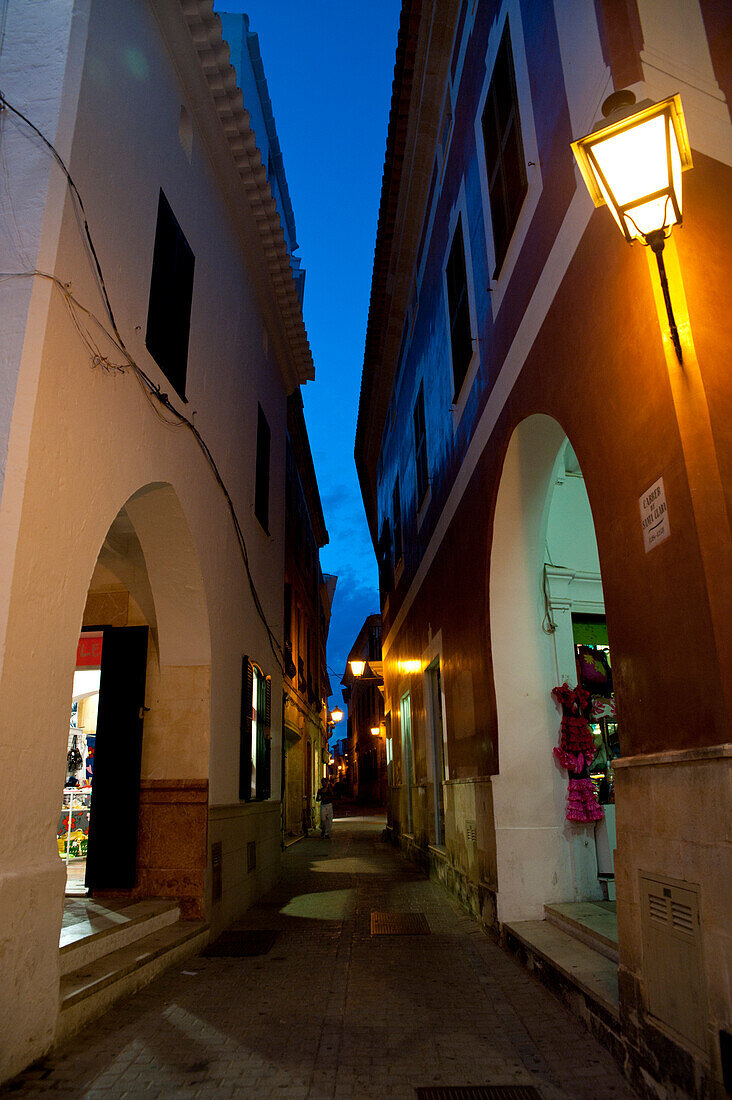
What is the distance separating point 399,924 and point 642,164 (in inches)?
256

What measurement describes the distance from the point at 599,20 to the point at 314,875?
34.5 ft

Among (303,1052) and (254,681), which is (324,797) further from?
(303,1052)

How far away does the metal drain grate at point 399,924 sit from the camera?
254 inches

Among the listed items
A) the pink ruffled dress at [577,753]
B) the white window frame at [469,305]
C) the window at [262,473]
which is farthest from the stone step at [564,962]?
the window at [262,473]

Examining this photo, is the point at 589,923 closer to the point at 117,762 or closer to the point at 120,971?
the point at 120,971

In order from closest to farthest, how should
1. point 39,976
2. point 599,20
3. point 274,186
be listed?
point 39,976
point 599,20
point 274,186

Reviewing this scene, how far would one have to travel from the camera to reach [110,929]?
4.97 meters

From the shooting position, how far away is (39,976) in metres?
3.50

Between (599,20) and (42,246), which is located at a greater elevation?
(599,20)

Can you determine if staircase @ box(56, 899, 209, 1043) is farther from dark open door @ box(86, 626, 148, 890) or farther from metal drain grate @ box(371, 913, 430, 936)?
metal drain grate @ box(371, 913, 430, 936)

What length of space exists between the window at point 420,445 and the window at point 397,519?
2535 mm

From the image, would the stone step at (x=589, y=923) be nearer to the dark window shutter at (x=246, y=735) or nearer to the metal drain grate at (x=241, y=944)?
the metal drain grate at (x=241, y=944)

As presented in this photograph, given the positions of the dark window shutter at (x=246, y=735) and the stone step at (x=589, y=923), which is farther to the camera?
the dark window shutter at (x=246, y=735)

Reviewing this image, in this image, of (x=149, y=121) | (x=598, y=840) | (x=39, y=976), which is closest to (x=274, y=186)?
(x=149, y=121)
